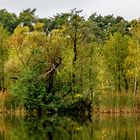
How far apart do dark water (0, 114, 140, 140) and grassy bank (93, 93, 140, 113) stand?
21.9 ft

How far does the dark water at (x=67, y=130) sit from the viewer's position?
27.4m

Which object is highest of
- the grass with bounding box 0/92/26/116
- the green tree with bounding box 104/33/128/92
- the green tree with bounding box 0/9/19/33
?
the green tree with bounding box 0/9/19/33

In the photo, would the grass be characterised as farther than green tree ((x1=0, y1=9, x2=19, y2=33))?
No

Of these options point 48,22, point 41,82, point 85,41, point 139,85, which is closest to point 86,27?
point 85,41

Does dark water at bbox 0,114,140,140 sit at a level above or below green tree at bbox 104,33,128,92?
below

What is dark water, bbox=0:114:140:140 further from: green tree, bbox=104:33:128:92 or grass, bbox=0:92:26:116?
green tree, bbox=104:33:128:92

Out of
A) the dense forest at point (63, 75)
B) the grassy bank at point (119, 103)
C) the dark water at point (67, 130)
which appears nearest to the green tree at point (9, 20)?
the dense forest at point (63, 75)

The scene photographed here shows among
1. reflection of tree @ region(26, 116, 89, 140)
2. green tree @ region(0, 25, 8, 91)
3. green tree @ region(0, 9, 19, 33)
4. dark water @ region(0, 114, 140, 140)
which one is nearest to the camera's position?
dark water @ region(0, 114, 140, 140)

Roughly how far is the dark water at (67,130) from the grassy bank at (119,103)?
6.68m

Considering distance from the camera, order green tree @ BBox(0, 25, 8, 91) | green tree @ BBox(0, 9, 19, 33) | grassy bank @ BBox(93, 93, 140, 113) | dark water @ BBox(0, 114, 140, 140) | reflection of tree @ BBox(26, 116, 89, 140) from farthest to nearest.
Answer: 1. green tree @ BBox(0, 9, 19, 33)
2. green tree @ BBox(0, 25, 8, 91)
3. grassy bank @ BBox(93, 93, 140, 113)
4. reflection of tree @ BBox(26, 116, 89, 140)
5. dark water @ BBox(0, 114, 140, 140)

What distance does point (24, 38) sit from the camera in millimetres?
50750

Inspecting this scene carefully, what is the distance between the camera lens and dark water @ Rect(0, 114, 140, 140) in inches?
1078

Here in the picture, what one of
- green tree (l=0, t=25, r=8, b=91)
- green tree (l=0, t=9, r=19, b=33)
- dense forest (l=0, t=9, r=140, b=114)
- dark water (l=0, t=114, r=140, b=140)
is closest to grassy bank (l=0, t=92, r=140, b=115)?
dense forest (l=0, t=9, r=140, b=114)

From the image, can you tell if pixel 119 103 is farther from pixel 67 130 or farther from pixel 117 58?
pixel 67 130
